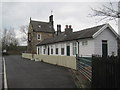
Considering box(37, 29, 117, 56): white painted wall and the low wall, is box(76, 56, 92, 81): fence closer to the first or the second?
the low wall

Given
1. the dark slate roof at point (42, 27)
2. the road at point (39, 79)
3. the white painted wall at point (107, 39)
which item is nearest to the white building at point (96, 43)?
the white painted wall at point (107, 39)

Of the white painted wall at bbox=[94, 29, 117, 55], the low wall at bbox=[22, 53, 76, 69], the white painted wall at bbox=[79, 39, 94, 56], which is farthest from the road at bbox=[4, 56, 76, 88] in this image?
the white painted wall at bbox=[94, 29, 117, 55]

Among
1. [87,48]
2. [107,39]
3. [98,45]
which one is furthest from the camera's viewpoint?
[107,39]

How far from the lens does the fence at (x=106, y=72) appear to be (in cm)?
679

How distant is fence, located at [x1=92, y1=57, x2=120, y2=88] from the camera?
22.3 feet

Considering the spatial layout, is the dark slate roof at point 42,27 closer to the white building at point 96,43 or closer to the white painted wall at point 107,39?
the white building at point 96,43

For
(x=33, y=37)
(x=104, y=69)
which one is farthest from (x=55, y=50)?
(x=104, y=69)

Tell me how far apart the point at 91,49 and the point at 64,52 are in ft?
22.3

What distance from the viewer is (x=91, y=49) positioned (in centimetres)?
2145

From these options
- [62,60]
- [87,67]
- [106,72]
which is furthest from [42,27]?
[106,72]

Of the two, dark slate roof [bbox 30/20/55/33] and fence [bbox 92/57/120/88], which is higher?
dark slate roof [bbox 30/20/55/33]

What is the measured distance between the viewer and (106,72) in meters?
7.51

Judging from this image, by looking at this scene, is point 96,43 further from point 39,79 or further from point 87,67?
point 39,79

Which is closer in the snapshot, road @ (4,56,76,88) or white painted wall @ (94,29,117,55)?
road @ (4,56,76,88)
